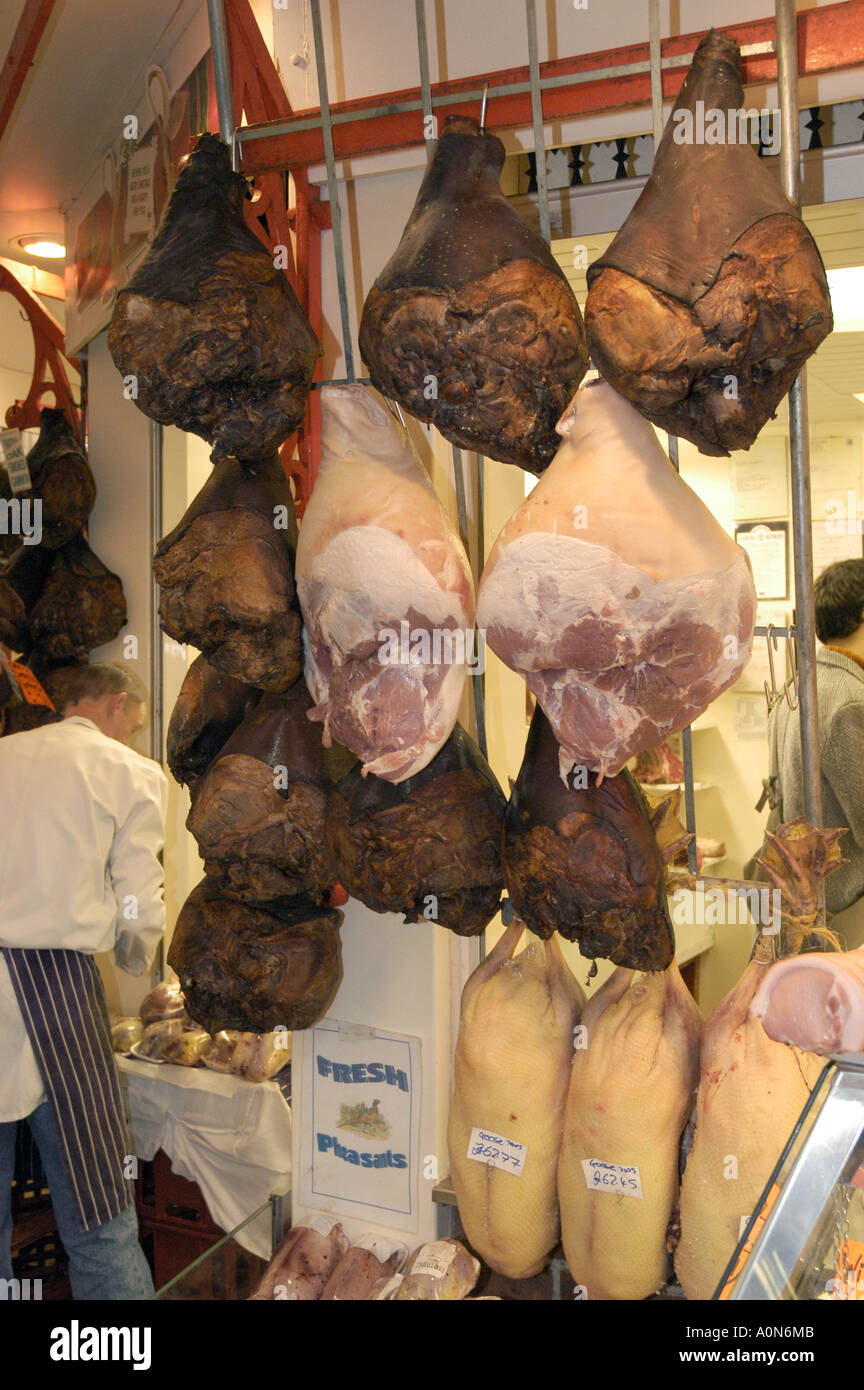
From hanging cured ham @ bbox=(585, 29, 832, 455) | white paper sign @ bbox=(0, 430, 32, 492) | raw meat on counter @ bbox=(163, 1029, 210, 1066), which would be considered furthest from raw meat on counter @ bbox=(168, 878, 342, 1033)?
white paper sign @ bbox=(0, 430, 32, 492)

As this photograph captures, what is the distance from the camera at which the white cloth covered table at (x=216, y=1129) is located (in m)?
3.21

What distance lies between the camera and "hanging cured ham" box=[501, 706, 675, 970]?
1496 mm

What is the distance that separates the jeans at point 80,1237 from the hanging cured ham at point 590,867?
2327 mm

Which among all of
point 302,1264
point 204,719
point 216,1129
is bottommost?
point 216,1129

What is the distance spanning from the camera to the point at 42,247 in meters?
5.20

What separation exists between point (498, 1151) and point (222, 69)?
73.2 inches

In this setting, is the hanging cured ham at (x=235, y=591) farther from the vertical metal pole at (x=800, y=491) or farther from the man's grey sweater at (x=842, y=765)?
the man's grey sweater at (x=842, y=765)

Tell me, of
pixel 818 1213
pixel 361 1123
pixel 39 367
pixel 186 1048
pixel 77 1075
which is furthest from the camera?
pixel 39 367

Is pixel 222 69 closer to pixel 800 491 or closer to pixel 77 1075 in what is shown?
pixel 800 491

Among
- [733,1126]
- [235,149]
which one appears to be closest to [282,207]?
[235,149]

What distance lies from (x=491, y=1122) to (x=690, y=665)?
→ 2.78ft
